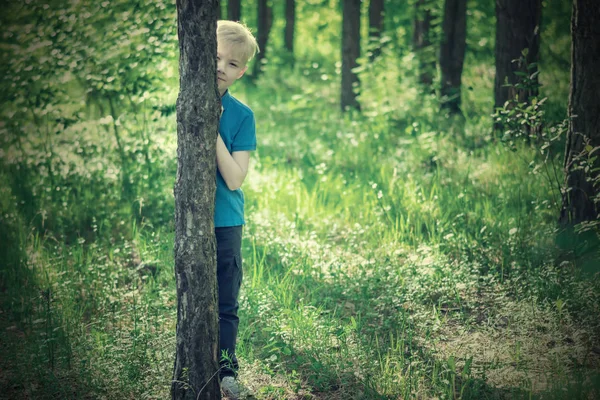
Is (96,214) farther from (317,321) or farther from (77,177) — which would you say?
(317,321)

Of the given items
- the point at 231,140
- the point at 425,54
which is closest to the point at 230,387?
the point at 231,140

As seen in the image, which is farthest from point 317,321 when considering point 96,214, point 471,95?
point 471,95

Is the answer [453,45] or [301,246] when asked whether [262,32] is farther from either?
[301,246]

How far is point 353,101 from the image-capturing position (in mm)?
11180

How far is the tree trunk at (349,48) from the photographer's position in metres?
10.5

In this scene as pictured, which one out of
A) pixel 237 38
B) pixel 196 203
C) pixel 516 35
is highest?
pixel 516 35

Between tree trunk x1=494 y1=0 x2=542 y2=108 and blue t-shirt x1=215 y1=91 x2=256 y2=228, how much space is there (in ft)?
15.7

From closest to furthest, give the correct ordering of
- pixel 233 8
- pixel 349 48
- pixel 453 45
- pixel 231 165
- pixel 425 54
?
pixel 231 165 < pixel 453 45 < pixel 349 48 < pixel 425 54 < pixel 233 8

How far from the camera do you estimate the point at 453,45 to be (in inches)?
372

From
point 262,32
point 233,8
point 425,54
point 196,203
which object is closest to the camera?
point 196,203

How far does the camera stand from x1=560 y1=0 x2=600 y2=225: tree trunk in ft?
15.0

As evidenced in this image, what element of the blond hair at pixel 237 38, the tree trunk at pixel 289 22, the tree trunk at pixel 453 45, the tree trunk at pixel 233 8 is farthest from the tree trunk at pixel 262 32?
the blond hair at pixel 237 38

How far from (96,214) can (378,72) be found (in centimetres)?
729

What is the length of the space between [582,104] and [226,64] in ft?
11.1
